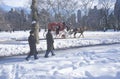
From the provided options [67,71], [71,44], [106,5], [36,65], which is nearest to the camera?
[67,71]

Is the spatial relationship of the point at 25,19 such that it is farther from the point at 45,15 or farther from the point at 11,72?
the point at 11,72

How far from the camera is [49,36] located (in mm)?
19359

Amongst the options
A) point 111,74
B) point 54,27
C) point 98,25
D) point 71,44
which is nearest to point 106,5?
point 98,25

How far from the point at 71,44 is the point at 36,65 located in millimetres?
13630

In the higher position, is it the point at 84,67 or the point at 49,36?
the point at 49,36

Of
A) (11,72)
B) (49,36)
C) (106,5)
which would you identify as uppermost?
(106,5)

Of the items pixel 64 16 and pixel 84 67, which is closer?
pixel 84 67

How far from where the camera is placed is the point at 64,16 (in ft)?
244

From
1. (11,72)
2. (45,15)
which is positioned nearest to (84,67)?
(11,72)

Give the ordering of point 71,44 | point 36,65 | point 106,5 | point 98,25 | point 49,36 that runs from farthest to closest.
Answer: point 98,25 → point 106,5 → point 71,44 → point 49,36 → point 36,65

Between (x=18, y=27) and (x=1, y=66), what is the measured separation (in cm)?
11633

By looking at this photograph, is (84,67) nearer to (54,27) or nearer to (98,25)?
(54,27)

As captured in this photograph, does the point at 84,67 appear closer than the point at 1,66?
Yes

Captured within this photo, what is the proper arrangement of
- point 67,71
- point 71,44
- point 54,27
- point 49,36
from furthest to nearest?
point 54,27
point 71,44
point 49,36
point 67,71
